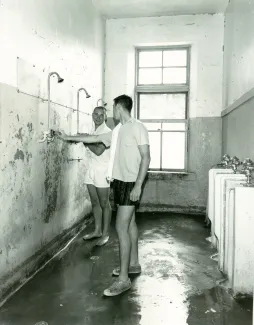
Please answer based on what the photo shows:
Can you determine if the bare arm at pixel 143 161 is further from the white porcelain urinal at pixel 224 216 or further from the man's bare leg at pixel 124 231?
the white porcelain urinal at pixel 224 216

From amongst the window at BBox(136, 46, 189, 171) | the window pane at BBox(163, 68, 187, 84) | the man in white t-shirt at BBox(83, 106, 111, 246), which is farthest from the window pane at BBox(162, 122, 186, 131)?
the man in white t-shirt at BBox(83, 106, 111, 246)

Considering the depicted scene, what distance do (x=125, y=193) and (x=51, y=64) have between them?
1686 millimetres

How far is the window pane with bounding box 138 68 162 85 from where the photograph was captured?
5902mm

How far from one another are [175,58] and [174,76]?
32 cm

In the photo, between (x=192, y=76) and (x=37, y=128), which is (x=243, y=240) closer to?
A: (x=37, y=128)

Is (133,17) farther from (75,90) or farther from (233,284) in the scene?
(233,284)

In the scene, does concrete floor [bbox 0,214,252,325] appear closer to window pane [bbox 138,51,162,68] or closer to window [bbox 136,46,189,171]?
window [bbox 136,46,189,171]

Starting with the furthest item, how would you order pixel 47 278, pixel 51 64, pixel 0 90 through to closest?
pixel 51 64 < pixel 47 278 < pixel 0 90

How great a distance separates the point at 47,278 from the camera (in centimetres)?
304

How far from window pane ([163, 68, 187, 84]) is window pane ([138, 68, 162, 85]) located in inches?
4.1

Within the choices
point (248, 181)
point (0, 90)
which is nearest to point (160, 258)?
A: point (248, 181)

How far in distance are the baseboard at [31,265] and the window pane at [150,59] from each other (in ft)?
10.5

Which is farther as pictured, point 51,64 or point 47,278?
point 51,64

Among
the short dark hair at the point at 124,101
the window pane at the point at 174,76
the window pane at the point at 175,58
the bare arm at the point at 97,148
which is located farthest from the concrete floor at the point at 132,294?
the window pane at the point at 175,58
